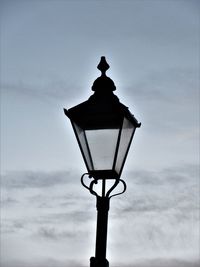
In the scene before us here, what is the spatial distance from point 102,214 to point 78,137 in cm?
83

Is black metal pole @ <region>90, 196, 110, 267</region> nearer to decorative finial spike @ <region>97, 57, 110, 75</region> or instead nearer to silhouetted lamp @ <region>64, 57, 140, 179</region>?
silhouetted lamp @ <region>64, 57, 140, 179</region>

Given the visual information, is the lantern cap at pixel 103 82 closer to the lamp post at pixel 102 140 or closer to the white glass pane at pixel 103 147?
the lamp post at pixel 102 140

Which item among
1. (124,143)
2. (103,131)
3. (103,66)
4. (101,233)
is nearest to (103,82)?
(103,66)

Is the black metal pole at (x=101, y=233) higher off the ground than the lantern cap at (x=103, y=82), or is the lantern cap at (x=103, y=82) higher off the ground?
the lantern cap at (x=103, y=82)

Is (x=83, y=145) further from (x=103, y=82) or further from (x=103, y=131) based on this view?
(x=103, y=82)

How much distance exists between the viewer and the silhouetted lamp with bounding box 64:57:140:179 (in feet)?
17.2

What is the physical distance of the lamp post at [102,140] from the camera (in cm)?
522

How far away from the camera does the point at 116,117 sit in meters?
5.34

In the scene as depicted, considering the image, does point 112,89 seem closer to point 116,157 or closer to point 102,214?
point 116,157

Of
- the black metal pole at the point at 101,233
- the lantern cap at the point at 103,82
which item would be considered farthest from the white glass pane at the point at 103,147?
the lantern cap at the point at 103,82

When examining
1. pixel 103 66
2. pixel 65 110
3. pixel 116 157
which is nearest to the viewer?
pixel 116 157

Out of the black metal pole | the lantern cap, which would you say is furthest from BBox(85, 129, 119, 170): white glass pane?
the lantern cap

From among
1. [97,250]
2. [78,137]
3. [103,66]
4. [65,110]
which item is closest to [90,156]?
[78,137]

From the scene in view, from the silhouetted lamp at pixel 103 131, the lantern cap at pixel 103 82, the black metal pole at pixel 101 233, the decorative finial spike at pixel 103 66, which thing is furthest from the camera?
the decorative finial spike at pixel 103 66
